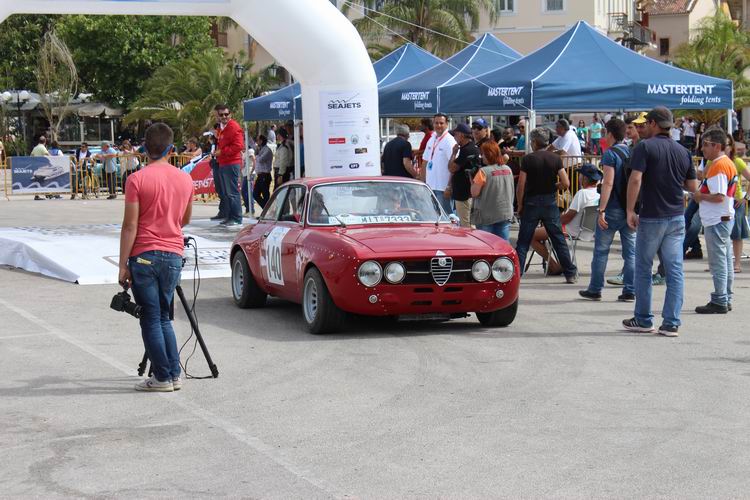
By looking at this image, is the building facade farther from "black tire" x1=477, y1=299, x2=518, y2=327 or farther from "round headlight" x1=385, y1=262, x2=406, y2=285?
"round headlight" x1=385, y1=262, x2=406, y2=285

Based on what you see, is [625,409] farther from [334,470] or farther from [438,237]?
[438,237]

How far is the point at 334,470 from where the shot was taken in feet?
19.4

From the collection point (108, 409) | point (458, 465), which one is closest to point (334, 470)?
point (458, 465)

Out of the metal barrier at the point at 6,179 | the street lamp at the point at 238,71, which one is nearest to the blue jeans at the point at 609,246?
the metal barrier at the point at 6,179

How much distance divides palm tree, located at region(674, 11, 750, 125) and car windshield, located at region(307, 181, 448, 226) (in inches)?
1640

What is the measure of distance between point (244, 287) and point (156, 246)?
13.1ft

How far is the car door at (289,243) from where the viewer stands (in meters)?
10.6

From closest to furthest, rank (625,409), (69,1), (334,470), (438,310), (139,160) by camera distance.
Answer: (334,470) < (625,409) < (438,310) < (69,1) < (139,160)

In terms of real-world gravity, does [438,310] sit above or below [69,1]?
below

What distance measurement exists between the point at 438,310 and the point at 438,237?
0.71m

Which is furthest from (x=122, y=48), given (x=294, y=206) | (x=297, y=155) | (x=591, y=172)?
(x=294, y=206)

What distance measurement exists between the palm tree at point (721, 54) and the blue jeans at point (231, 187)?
35625mm

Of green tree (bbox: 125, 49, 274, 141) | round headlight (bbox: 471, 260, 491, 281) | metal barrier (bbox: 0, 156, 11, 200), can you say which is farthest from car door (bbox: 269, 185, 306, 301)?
green tree (bbox: 125, 49, 274, 141)

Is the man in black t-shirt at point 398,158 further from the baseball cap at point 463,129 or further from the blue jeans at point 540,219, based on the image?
the blue jeans at point 540,219
